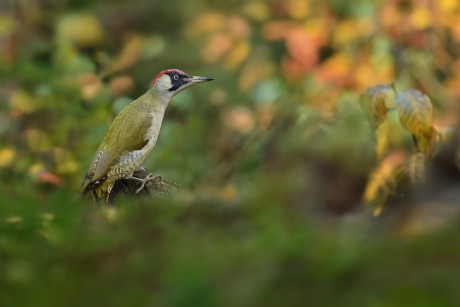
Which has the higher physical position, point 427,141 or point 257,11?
point 257,11

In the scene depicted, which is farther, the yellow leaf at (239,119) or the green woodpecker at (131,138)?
the yellow leaf at (239,119)

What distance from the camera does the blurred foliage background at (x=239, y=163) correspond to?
7.43 ft

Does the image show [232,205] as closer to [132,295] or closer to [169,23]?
[132,295]

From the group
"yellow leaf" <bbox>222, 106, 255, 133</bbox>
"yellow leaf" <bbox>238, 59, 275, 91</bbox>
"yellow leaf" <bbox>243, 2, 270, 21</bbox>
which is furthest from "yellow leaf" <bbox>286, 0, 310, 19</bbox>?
"yellow leaf" <bbox>222, 106, 255, 133</bbox>

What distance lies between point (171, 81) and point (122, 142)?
29cm

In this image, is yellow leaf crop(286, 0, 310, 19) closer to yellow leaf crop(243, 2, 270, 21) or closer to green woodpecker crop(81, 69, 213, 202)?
yellow leaf crop(243, 2, 270, 21)

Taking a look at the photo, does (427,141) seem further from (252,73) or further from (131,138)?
(252,73)

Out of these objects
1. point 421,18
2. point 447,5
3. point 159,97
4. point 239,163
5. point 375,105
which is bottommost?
point 375,105

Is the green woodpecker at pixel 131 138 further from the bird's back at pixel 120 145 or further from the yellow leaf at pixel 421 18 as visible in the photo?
the yellow leaf at pixel 421 18

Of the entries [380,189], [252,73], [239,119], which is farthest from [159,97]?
[252,73]

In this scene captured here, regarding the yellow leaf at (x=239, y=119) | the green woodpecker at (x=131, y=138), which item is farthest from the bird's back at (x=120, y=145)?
the yellow leaf at (x=239, y=119)

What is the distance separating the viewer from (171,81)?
3631mm

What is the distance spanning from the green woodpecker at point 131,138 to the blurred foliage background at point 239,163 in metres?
0.15

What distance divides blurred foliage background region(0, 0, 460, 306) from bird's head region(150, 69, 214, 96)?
38 centimetres
